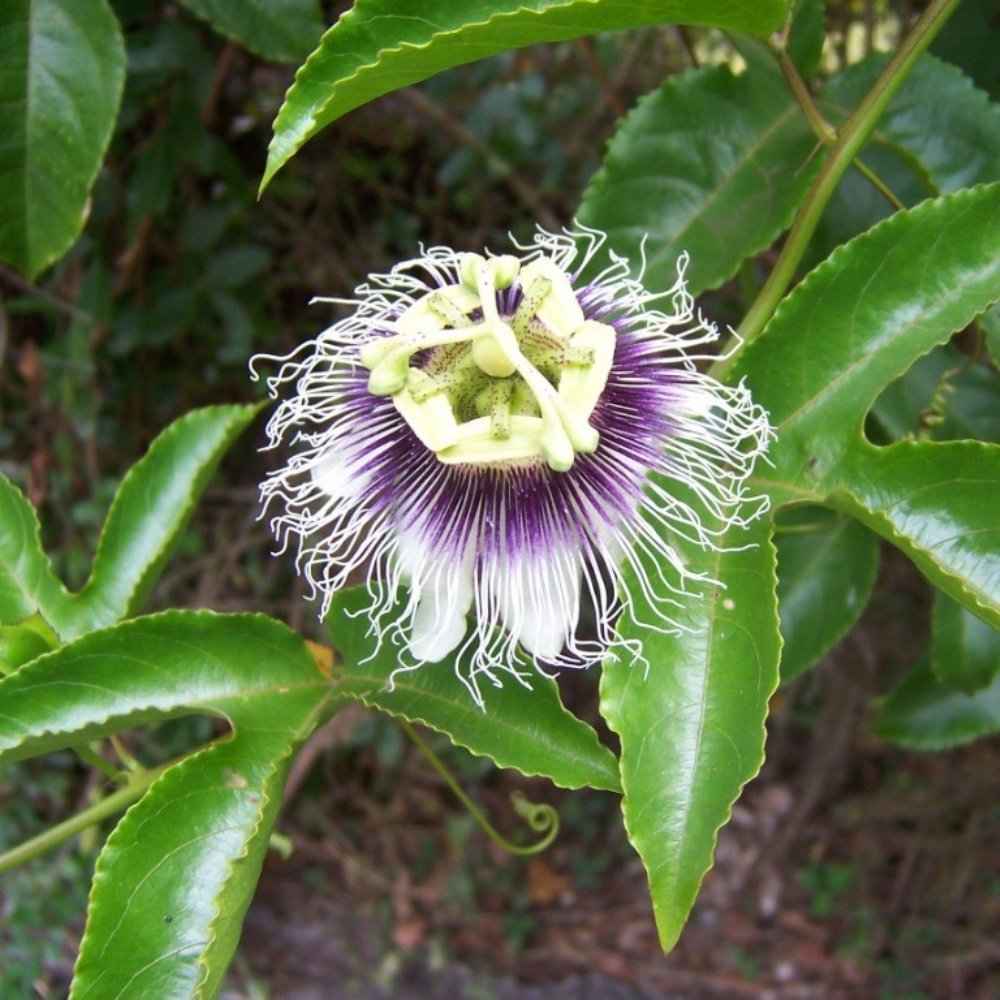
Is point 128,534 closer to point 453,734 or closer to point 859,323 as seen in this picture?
point 453,734

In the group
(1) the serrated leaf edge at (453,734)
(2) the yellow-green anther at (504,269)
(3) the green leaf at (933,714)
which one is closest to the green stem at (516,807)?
(1) the serrated leaf edge at (453,734)

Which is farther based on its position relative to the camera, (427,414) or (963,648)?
(963,648)

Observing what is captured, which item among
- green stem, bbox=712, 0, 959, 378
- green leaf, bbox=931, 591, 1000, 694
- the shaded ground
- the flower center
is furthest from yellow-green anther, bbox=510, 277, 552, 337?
the shaded ground

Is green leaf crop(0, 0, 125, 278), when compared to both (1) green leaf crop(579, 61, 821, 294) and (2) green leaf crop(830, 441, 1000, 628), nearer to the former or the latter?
(1) green leaf crop(579, 61, 821, 294)

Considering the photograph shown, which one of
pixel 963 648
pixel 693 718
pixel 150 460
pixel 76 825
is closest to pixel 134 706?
pixel 76 825

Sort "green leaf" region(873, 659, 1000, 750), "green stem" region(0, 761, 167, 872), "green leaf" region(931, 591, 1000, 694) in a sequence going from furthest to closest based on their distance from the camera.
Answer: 1. "green leaf" region(873, 659, 1000, 750)
2. "green leaf" region(931, 591, 1000, 694)
3. "green stem" region(0, 761, 167, 872)

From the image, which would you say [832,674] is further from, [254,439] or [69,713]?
[69,713]
